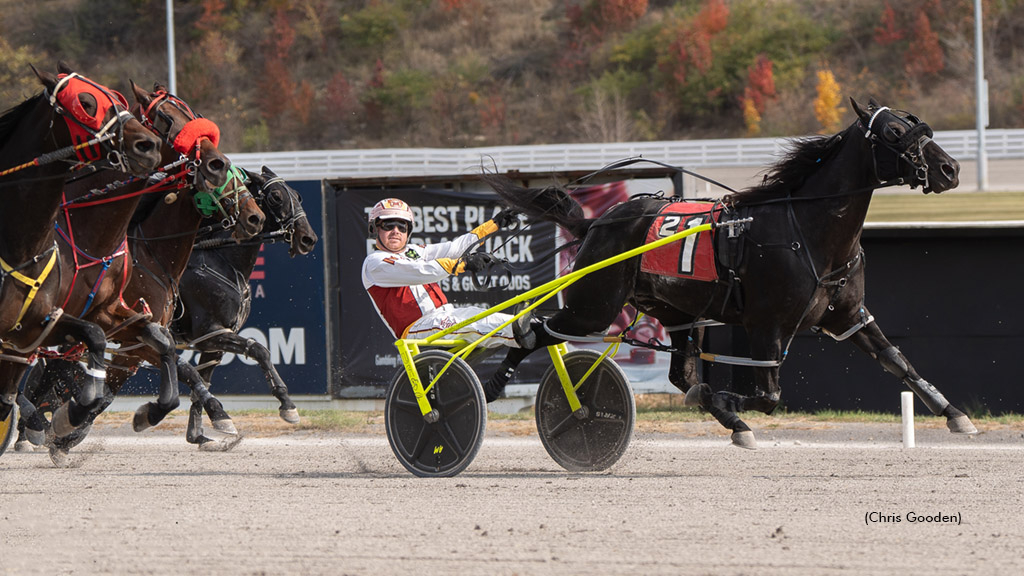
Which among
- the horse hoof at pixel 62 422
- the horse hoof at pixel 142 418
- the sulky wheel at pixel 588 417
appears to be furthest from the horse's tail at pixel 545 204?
the horse hoof at pixel 62 422

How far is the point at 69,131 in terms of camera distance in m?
5.82

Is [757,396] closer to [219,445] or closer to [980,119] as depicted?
[219,445]

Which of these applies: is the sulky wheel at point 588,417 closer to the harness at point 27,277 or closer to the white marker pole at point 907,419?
the white marker pole at point 907,419

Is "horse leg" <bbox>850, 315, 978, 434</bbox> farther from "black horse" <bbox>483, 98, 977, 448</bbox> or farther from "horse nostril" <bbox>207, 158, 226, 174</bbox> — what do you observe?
"horse nostril" <bbox>207, 158, 226, 174</bbox>

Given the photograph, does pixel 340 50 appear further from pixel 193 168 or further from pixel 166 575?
pixel 166 575

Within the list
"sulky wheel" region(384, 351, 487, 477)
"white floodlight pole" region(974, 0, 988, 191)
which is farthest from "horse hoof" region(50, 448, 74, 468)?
"white floodlight pole" region(974, 0, 988, 191)

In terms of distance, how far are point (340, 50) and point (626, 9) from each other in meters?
8.94

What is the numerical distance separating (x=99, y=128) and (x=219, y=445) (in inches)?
138

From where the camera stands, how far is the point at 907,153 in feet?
21.2

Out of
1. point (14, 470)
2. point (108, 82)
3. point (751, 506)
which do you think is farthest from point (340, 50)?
point (751, 506)

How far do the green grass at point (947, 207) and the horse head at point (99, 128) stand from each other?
11062mm

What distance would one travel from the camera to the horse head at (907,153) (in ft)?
21.1

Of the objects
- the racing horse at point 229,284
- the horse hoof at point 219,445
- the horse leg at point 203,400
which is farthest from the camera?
the racing horse at point 229,284

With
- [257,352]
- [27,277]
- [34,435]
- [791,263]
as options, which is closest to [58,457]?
[34,435]
